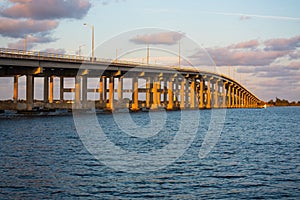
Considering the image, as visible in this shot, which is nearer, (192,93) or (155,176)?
(155,176)

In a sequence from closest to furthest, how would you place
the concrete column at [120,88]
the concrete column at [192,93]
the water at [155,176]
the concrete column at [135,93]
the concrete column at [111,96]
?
the water at [155,176] < the concrete column at [111,96] < the concrete column at [120,88] < the concrete column at [135,93] < the concrete column at [192,93]

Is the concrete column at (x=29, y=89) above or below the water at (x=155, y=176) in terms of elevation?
above

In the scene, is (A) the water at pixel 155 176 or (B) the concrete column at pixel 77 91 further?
(B) the concrete column at pixel 77 91

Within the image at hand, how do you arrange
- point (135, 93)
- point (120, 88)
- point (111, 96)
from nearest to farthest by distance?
point (111, 96) → point (120, 88) → point (135, 93)

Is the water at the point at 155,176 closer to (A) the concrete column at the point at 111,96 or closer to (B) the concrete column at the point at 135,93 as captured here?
(A) the concrete column at the point at 111,96

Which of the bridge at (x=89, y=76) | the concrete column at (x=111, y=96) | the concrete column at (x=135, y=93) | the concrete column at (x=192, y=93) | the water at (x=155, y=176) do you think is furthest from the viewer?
the concrete column at (x=192, y=93)

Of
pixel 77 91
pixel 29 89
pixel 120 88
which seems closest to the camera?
pixel 29 89

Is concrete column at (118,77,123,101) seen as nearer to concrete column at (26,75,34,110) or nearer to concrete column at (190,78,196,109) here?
concrete column at (26,75,34,110)

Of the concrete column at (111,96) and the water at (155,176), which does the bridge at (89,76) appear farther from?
the water at (155,176)

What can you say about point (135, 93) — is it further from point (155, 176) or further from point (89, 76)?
point (155, 176)

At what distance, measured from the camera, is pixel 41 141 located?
149 feet

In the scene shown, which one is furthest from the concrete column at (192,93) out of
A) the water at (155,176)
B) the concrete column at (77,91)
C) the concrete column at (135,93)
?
the water at (155,176)

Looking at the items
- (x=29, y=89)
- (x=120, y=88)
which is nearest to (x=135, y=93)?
(x=120, y=88)

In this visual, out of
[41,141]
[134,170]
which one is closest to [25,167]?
[134,170]
